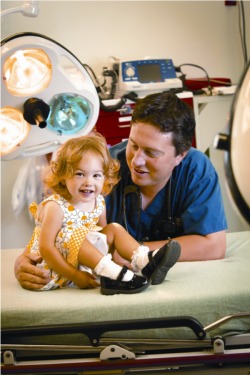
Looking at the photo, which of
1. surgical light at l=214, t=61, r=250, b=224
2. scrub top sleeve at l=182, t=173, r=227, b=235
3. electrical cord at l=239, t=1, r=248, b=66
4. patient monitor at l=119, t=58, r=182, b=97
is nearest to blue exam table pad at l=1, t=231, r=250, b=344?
scrub top sleeve at l=182, t=173, r=227, b=235

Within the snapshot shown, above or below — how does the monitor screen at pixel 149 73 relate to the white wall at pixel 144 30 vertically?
below

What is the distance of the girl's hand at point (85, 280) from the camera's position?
1.47m

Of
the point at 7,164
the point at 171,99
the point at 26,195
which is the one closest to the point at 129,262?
the point at 171,99

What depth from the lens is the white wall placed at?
2.85m

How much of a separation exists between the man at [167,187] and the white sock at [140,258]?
122 millimetres

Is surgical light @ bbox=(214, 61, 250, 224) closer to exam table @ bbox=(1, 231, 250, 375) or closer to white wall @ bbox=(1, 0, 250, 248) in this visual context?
exam table @ bbox=(1, 231, 250, 375)

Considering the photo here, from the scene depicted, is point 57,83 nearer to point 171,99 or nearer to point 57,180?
point 57,180

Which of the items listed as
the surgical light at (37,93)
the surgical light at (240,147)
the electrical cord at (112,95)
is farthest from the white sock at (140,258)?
the electrical cord at (112,95)

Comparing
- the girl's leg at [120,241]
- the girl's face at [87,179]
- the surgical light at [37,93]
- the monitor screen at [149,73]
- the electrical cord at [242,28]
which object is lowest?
the girl's leg at [120,241]

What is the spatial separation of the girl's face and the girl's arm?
0.06m

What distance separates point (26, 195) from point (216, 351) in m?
1.28

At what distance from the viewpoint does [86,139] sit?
1464mm

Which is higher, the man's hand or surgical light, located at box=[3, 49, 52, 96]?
surgical light, located at box=[3, 49, 52, 96]

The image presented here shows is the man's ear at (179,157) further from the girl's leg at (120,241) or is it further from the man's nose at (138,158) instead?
the girl's leg at (120,241)
